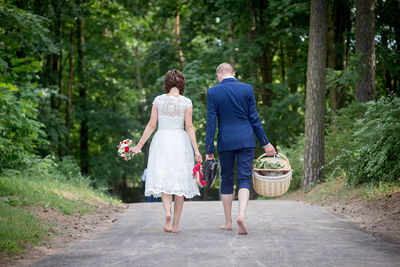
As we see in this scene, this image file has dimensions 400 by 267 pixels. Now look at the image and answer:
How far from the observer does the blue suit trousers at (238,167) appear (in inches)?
271

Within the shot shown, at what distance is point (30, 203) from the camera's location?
873 cm

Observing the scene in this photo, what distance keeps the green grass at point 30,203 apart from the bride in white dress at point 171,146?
1.78m

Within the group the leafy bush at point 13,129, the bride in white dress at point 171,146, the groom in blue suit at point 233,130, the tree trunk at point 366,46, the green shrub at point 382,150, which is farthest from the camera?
the tree trunk at point 366,46

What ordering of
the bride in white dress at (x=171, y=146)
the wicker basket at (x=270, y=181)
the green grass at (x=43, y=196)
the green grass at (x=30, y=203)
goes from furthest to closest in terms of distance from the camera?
1. the green grass at (x=43, y=196)
2. the wicker basket at (x=270, y=181)
3. the bride in white dress at (x=171, y=146)
4. the green grass at (x=30, y=203)

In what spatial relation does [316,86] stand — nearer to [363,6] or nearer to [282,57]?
[363,6]

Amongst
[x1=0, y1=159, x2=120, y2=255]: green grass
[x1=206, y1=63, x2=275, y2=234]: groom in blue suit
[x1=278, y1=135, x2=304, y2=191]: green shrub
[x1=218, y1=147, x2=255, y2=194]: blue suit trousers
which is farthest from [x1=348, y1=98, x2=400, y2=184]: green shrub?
[x1=0, y1=159, x2=120, y2=255]: green grass

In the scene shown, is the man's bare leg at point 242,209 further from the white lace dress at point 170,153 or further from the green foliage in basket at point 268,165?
the green foliage in basket at point 268,165

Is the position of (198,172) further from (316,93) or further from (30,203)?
(316,93)

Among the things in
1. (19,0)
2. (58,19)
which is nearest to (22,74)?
(19,0)

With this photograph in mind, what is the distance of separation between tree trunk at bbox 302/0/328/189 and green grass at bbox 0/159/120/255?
20.1 ft

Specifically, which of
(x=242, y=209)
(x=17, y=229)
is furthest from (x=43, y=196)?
(x=242, y=209)

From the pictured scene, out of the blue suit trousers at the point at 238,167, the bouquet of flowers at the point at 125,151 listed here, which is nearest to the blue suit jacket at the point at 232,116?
the blue suit trousers at the point at 238,167

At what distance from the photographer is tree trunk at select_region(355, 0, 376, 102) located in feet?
47.4

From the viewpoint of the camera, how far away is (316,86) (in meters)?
14.4
